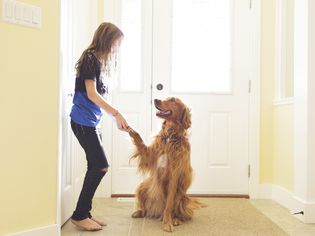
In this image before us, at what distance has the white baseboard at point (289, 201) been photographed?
8.13 ft

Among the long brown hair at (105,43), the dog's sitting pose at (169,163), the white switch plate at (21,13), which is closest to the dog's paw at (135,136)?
the dog's sitting pose at (169,163)

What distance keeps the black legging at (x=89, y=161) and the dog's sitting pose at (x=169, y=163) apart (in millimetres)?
270

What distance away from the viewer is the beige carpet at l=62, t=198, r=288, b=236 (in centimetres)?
224

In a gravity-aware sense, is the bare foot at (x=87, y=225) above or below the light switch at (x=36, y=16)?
below

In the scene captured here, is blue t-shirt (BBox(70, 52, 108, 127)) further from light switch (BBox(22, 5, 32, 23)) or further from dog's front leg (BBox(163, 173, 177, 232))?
dog's front leg (BBox(163, 173, 177, 232))

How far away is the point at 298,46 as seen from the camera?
2.65 m

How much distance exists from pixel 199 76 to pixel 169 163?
120 cm

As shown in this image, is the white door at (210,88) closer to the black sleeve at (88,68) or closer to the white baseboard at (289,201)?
the white baseboard at (289,201)

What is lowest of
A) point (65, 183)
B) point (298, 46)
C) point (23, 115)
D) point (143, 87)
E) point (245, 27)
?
point (65, 183)

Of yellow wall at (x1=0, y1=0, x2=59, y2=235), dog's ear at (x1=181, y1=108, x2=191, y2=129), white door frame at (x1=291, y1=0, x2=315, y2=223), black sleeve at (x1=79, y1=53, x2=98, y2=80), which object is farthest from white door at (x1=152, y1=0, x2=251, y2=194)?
yellow wall at (x1=0, y1=0, x2=59, y2=235)

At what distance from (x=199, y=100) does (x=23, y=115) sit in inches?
74.0

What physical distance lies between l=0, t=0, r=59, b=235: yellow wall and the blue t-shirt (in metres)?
0.23

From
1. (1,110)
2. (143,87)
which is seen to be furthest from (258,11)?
(1,110)

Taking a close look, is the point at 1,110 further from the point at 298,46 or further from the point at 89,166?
the point at 298,46
